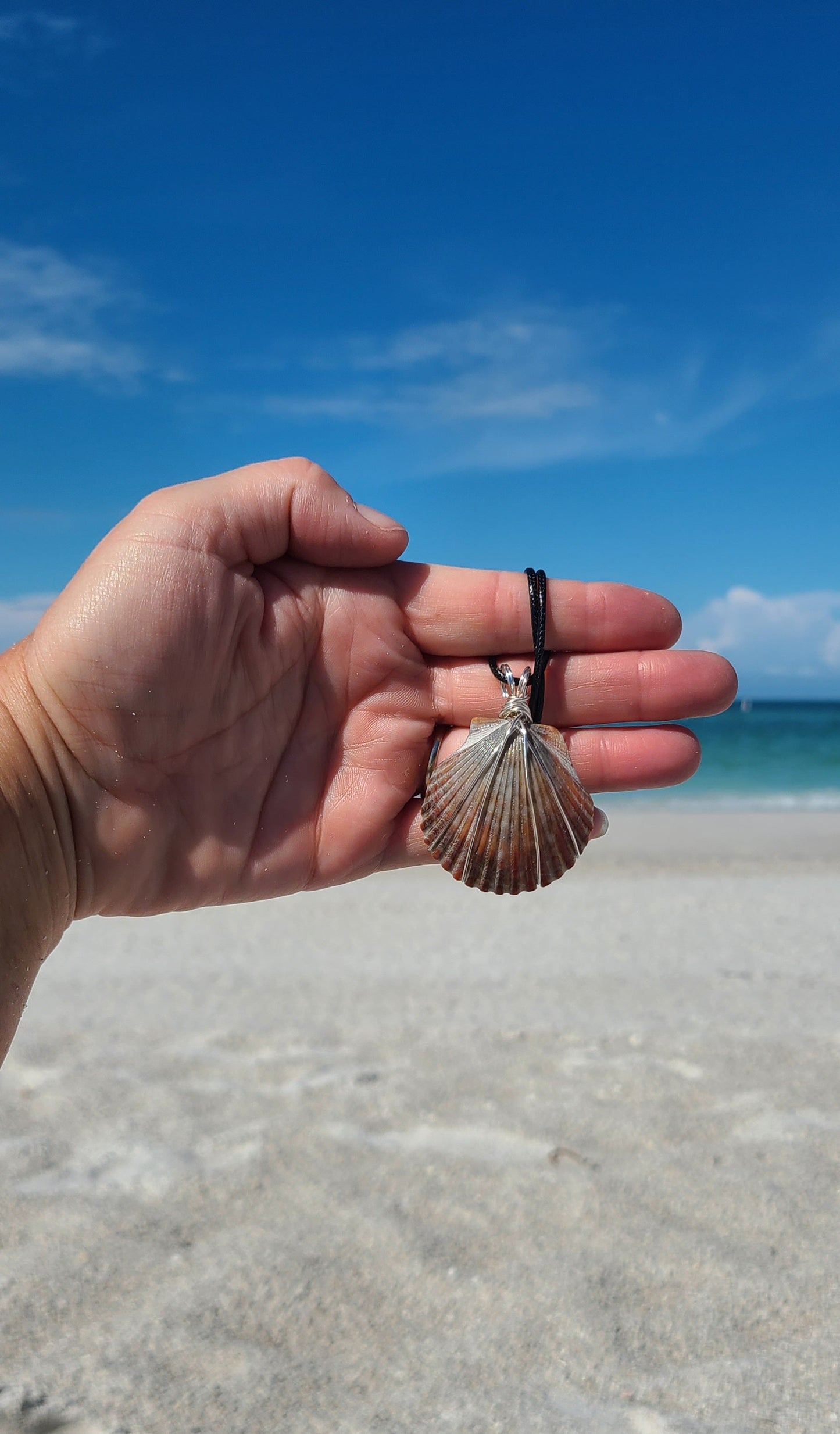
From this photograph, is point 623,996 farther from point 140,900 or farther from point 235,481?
point 235,481

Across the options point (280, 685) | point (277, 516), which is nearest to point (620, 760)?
point (280, 685)

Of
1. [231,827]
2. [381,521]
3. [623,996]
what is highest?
[381,521]

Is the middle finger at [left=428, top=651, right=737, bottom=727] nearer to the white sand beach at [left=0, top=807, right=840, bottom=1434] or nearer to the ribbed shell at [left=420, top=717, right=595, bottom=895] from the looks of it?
the ribbed shell at [left=420, top=717, right=595, bottom=895]

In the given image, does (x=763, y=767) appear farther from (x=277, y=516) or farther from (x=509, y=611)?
(x=277, y=516)

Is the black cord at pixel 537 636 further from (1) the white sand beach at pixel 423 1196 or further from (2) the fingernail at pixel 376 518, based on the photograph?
(1) the white sand beach at pixel 423 1196

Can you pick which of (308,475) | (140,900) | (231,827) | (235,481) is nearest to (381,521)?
(308,475)

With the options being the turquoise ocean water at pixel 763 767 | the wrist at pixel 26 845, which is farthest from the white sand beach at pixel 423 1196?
the turquoise ocean water at pixel 763 767
